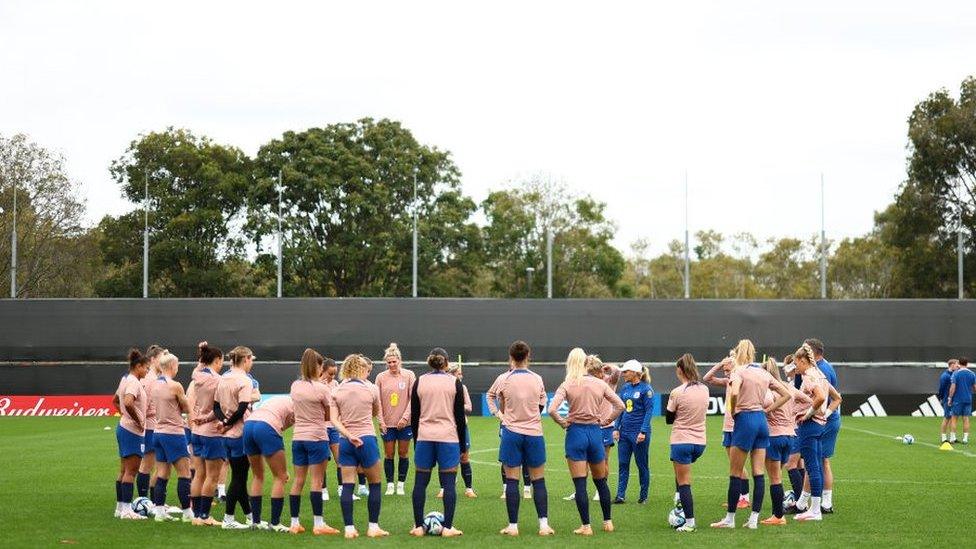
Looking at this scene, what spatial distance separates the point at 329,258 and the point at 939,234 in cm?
3447

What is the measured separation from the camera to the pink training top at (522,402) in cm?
1216

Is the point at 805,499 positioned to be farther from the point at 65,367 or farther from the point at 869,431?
the point at 65,367

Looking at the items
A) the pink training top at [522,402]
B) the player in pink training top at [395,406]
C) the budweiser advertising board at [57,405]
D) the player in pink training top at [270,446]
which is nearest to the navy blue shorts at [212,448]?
the player in pink training top at [270,446]

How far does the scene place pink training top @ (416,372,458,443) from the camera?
12.0m

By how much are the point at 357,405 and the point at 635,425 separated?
4.25 meters

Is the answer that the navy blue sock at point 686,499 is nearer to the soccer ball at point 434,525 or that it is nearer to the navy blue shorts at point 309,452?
the soccer ball at point 434,525

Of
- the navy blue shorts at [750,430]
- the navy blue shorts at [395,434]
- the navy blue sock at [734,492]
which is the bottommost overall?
the navy blue sock at [734,492]

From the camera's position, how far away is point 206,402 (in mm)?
12680

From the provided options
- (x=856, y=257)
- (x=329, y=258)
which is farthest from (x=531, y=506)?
(x=856, y=257)

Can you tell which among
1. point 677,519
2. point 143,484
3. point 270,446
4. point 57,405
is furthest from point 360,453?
point 57,405

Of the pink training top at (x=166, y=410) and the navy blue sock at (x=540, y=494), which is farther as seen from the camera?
the pink training top at (x=166, y=410)

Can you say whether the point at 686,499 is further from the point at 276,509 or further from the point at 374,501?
the point at 276,509

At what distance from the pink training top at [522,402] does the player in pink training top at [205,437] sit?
10.4 feet

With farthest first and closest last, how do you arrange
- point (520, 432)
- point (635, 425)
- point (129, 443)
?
1. point (635, 425)
2. point (129, 443)
3. point (520, 432)
